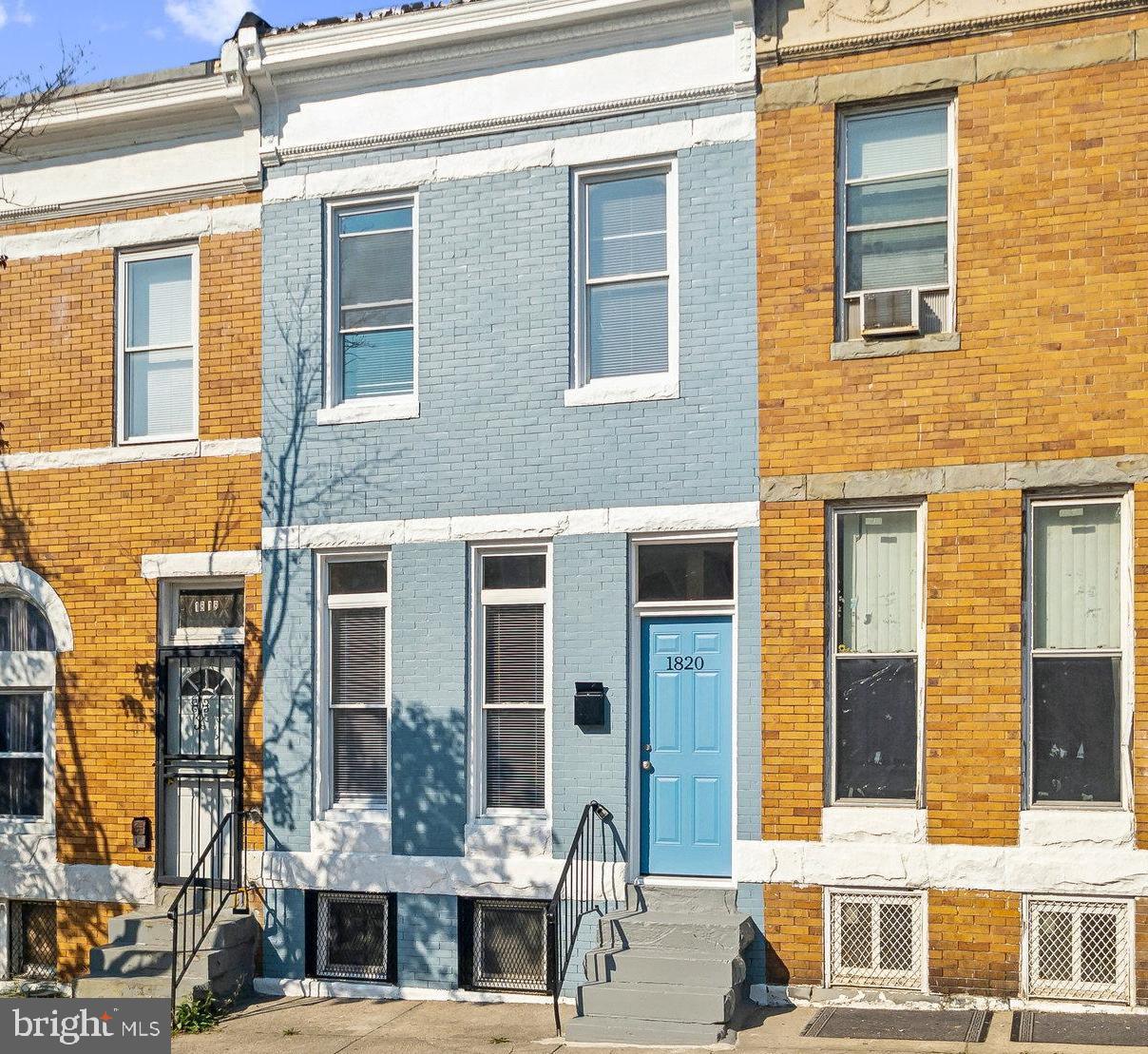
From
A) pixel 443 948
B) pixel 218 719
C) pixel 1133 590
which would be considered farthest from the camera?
pixel 218 719

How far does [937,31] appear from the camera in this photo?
1055 cm

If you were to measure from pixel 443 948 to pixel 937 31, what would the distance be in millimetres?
7961

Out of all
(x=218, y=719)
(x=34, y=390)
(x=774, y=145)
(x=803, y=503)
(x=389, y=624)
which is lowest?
(x=218, y=719)

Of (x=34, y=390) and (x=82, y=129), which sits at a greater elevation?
(x=82, y=129)

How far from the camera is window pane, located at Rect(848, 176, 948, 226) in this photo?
10.7m

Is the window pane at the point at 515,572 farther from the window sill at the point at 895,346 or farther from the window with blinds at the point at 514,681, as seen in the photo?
the window sill at the point at 895,346

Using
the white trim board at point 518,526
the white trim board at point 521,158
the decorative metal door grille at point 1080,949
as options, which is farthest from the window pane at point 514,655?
the decorative metal door grille at point 1080,949

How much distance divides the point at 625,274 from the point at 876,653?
3.59 m

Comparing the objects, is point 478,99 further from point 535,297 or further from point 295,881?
point 295,881

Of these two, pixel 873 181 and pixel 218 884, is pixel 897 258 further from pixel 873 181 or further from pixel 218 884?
pixel 218 884

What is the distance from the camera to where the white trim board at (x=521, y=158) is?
1117cm

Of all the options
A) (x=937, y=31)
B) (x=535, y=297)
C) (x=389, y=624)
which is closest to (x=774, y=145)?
(x=937, y=31)

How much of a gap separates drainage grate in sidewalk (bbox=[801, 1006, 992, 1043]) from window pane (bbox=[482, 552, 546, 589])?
3.93 metres

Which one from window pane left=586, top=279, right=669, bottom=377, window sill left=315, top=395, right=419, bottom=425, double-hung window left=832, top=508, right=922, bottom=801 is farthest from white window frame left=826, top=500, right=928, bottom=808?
window sill left=315, top=395, right=419, bottom=425
